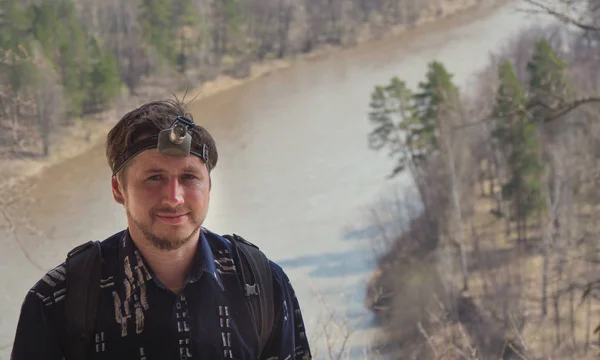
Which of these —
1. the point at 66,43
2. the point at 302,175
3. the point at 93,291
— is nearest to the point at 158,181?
the point at 93,291

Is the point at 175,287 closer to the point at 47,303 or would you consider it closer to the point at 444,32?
the point at 47,303

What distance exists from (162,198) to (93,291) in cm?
12

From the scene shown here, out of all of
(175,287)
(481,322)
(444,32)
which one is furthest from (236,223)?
(175,287)

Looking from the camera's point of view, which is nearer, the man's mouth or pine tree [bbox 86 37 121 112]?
the man's mouth

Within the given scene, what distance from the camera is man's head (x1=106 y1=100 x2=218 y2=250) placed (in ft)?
2.67

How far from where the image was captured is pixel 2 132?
5406 millimetres

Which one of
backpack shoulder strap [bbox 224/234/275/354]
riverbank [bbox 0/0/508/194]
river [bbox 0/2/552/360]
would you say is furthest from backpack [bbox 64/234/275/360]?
river [bbox 0/2/552/360]

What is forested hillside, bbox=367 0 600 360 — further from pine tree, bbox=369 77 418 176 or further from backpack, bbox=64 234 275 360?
backpack, bbox=64 234 275 360

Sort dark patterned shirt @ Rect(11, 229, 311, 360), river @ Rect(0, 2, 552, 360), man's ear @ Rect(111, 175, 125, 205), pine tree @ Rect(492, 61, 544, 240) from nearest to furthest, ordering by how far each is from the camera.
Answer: dark patterned shirt @ Rect(11, 229, 311, 360) → man's ear @ Rect(111, 175, 125, 205) → river @ Rect(0, 2, 552, 360) → pine tree @ Rect(492, 61, 544, 240)

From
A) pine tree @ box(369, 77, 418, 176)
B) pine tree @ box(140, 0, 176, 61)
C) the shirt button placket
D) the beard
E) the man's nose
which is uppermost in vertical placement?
pine tree @ box(140, 0, 176, 61)

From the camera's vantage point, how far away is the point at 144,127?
0.82 metres

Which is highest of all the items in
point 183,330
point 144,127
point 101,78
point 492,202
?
point 101,78

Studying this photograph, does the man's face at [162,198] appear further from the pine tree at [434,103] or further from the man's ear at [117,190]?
the pine tree at [434,103]

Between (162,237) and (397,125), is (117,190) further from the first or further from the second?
(397,125)
